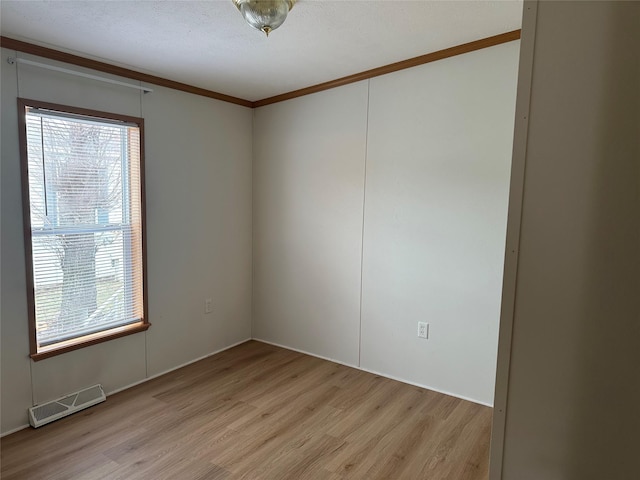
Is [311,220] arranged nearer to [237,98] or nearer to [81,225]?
[237,98]

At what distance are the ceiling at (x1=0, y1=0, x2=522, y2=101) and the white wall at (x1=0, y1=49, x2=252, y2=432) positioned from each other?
0.97ft

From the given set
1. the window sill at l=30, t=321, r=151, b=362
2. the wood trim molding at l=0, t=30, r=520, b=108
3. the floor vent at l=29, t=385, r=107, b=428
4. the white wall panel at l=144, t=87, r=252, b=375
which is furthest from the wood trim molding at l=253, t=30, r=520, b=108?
the floor vent at l=29, t=385, r=107, b=428

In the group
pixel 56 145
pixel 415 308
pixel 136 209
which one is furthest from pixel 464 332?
pixel 56 145

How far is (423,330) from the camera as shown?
2869 millimetres

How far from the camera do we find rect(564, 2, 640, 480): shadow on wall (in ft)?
3.09

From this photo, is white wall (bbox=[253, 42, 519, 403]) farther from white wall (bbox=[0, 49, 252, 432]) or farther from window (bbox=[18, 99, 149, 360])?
window (bbox=[18, 99, 149, 360])

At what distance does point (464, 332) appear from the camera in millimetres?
2691

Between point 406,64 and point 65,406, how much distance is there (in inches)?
128

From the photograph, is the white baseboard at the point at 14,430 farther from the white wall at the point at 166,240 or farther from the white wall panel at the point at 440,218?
the white wall panel at the point at 440,218

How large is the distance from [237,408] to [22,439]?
4.06ft

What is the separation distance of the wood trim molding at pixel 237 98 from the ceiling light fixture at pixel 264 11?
1201 mm

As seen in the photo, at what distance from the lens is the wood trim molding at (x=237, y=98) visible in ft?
7.59

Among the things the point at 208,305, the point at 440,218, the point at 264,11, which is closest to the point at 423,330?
the point at 440,218

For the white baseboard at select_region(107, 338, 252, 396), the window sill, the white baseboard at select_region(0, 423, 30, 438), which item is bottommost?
the white baseboard at select_region(0, 423, 30, 438)
